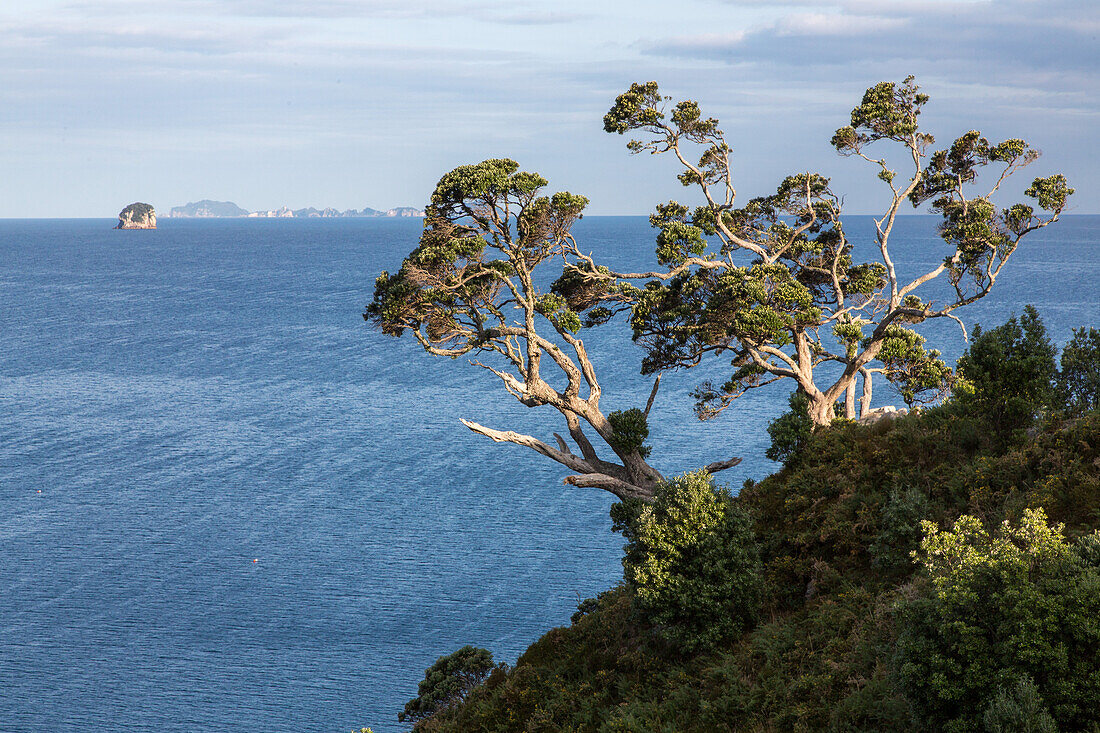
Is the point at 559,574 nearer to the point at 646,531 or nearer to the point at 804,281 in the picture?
the point at 804,281

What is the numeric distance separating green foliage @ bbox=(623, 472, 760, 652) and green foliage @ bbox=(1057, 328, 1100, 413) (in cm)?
1113

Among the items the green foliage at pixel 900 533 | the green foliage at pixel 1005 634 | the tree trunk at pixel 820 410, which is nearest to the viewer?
the green foliage at pixel 1005 634

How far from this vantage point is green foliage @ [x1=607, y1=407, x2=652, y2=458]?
3431cm

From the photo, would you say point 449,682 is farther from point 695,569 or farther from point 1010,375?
point 1010,375

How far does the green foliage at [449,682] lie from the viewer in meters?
40.8

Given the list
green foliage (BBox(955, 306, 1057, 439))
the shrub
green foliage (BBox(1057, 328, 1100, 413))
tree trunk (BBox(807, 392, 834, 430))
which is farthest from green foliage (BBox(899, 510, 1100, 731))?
tree trunk (BBox(807, 392, 834, 430))

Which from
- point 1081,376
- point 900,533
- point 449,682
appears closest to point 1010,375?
point 1081,376

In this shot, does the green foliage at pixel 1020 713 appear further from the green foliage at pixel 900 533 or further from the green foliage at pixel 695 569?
the green foliage at pixel 695 569

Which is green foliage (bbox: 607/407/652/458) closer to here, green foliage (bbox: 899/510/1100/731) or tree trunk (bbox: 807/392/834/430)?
tree trunk (bbox: 807/392/834/430)

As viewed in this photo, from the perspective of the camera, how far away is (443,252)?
106ft

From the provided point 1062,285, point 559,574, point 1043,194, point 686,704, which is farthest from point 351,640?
point 1062,285

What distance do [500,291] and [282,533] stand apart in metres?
61.0

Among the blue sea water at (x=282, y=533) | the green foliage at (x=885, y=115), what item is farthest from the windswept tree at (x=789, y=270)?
the blue sea water at (x=282, y=533)

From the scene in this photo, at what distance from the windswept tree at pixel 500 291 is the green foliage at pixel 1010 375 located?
1067cm
